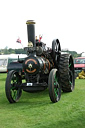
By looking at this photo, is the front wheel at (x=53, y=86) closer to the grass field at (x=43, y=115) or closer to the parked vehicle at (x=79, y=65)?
the grass field at (x=43, y=115)

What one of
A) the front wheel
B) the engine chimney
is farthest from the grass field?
the engine chimney

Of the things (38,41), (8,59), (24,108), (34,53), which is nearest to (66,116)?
(24,108)

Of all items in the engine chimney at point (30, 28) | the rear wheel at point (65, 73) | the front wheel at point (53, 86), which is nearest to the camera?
the front wheel at point (53, 86)

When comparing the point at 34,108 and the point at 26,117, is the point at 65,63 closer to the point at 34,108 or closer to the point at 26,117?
the point at 34,108

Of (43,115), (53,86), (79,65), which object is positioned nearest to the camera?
(43,115)

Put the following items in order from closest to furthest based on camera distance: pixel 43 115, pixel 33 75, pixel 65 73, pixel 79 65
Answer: pixel 43 115, pixel 33 75, pixel 65 73, pixel 79 65

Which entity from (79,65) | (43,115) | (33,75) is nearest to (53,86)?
(33,75)

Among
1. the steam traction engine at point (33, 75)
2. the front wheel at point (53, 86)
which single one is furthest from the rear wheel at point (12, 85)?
the front wheel at point (53, 86)

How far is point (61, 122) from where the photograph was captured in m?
4.17

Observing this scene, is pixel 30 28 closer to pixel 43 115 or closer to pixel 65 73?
pixel 65 73

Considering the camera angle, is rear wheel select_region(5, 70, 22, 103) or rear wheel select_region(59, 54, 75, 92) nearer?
rear wheel select_region(5, 70, 22, 103)

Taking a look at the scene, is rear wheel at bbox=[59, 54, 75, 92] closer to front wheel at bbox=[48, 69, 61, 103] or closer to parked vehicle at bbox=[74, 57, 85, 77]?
front wheel at bbox=[48, 69, 61, 103]

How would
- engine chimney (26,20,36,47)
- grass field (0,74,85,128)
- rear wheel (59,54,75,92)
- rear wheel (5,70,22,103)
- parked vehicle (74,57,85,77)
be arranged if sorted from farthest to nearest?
parked vehicle (74,57,85,77) → rear wheel (59,54,75,92) → engine chimney (26,20,36,47) → rear wheel (5,70,22,103) → grass field (0,74,85,128)

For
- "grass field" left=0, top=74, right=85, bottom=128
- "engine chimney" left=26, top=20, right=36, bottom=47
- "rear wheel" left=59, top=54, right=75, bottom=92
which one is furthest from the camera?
"rear wheel" left=59, top=54, right=75, bottom=92
